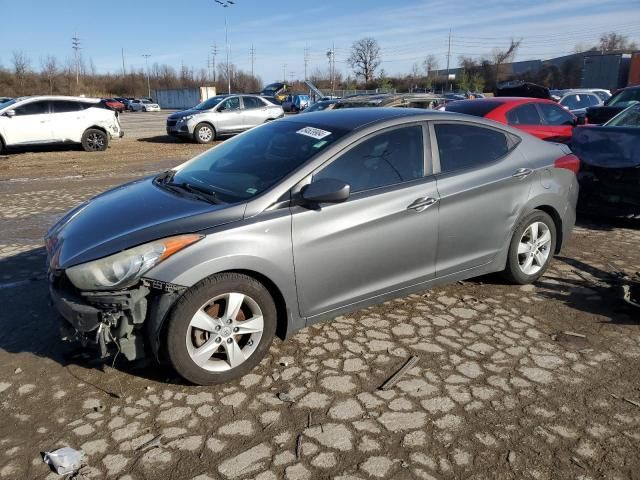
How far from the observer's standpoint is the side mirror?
319cm

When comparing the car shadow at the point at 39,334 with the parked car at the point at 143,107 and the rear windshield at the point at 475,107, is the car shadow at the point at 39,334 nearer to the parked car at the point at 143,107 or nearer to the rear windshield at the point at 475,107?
the rear windshield at the point at 475,107

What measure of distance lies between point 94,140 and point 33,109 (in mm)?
1815

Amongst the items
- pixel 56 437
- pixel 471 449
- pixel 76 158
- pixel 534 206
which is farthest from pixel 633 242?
pixel 76 158

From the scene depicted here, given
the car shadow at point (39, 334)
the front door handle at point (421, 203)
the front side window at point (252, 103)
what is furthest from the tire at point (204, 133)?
the front door handle at point (421, 203)

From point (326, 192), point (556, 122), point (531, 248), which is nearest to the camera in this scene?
point (326, 192)

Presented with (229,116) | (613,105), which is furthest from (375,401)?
(229,116)

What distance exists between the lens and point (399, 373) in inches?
129

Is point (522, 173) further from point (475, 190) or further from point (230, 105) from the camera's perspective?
point (230, 105)

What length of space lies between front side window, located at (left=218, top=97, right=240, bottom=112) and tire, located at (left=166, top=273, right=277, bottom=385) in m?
16.8

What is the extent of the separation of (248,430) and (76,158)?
44.4 ft

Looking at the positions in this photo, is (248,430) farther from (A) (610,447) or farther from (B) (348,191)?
(A) (610,447)

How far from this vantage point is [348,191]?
3246 mm

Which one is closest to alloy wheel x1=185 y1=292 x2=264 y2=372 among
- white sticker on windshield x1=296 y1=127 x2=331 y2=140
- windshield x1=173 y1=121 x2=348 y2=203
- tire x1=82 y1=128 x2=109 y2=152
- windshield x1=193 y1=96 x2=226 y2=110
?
windshield x1=173 y1=121 x2=348 y2=203

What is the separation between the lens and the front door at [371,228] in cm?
331
